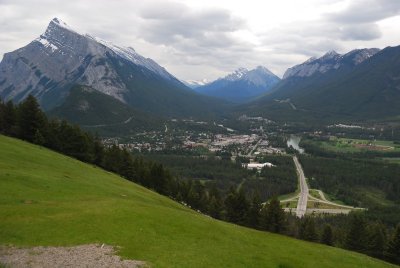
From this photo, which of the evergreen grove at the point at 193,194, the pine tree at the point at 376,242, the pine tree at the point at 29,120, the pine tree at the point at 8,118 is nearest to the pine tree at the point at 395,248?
the evergreen grove at the point at 193,194

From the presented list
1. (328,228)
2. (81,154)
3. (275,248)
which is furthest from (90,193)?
(328,228)

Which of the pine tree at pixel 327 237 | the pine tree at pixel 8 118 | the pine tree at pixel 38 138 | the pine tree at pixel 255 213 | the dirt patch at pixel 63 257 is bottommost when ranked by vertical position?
the pine tree at pixel 327 237

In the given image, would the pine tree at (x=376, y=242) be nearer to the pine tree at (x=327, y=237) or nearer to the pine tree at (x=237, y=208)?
the pine tree at (x=327, y=237)

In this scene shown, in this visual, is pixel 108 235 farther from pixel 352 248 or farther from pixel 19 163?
pixel 352 248

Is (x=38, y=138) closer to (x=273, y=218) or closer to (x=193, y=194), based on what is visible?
(x=193, y=194)

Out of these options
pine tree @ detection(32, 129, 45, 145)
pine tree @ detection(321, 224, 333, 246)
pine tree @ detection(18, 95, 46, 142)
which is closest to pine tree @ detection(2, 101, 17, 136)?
pine tree @ detection(18, 95, 46, 142)

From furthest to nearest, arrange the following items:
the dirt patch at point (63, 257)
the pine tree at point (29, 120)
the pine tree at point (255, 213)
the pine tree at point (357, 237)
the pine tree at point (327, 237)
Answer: the pine tree at point (29, 120)
the pine tree at point (255, 213)
the pine tree at point (327, 237)
the pine tree at point (357, 237)
the dirt patch at point (63, 257)

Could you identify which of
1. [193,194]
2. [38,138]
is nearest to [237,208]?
[193,194]
